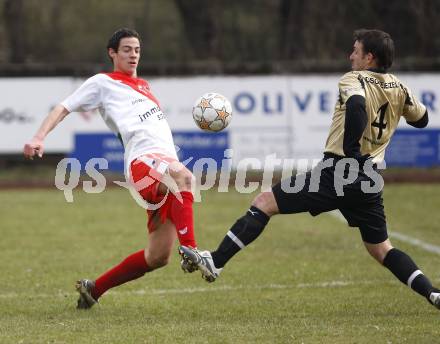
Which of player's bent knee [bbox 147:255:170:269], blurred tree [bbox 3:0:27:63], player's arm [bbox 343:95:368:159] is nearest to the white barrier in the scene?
blurred tree [bbox 3:0:27:63]

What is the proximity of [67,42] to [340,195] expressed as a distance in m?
23.0

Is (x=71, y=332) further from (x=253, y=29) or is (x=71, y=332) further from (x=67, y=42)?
(x=67, y=42)

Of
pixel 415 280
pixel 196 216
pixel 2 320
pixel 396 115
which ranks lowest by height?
pixel 196 216

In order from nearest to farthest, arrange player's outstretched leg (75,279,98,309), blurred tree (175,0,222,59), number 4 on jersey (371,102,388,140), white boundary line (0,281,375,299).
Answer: number 4 on jersey (371,102,388,140) < player's outstretched leg (75,279,98,309) < white boundary line (0,281,375,299) < blurred tree (175,0,222,59)

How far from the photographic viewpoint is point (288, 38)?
23.1m

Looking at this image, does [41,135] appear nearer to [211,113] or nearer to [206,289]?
[211,113]

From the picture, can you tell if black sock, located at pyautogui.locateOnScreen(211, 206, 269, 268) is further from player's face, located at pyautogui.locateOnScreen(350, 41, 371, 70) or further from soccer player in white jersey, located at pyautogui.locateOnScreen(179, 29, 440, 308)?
player's face, located at pyautogui.locateOnScreen(350, 41, 371, 70)

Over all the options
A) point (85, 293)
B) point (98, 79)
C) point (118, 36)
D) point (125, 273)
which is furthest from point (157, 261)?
point (118, 36)

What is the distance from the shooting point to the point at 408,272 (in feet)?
20.1

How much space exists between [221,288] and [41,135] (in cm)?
238

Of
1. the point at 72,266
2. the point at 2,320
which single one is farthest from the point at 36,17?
the point at 2,320

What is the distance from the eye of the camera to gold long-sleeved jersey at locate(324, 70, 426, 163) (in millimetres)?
5949

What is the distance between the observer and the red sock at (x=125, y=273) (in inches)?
259

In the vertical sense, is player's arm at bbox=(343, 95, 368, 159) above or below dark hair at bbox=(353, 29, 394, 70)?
below
